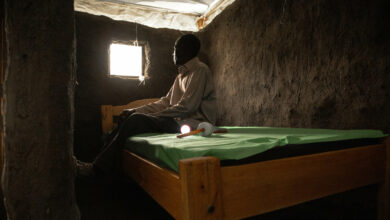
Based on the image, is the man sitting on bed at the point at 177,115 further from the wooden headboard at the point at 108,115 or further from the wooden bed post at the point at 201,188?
the wooden bed post at the point at 201,188

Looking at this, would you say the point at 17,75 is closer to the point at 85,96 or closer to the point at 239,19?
the point at 85,96

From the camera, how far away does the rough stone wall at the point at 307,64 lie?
1663 millimetres

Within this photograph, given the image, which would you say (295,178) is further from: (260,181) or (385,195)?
(385,195)

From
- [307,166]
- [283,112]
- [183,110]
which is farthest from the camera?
[283,112]

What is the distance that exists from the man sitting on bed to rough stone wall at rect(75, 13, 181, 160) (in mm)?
1052

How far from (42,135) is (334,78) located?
7.06ft

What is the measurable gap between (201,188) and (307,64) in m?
1.89

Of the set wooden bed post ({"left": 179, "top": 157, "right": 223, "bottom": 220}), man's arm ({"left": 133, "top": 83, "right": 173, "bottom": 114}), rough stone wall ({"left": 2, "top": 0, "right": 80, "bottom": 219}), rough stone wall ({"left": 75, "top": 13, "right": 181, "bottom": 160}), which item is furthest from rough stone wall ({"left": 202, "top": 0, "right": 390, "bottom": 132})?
rough stone wall ({"left": 2, "top": 0, "right": 80, "bottom": 219})

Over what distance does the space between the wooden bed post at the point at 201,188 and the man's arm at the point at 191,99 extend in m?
1.29

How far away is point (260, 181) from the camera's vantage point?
0.94m

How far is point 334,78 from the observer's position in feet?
6.34

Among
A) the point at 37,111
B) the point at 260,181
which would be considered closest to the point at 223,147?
the point at 260,181

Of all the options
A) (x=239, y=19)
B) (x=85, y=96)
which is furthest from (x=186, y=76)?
(x=85, y=96)

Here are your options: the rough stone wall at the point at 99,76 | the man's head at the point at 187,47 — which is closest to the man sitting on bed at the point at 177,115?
the man's head at the point at 187,47
